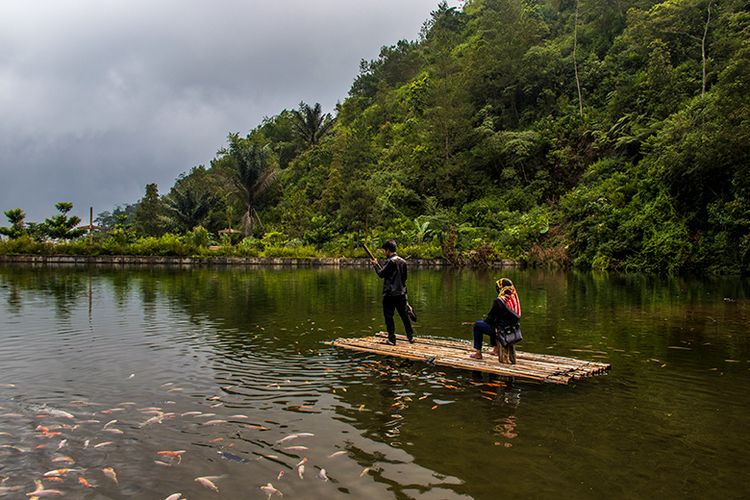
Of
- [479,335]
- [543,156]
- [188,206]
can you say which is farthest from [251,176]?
[479,335]

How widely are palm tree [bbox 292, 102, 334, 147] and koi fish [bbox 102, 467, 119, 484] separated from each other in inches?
2756

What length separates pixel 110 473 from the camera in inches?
191

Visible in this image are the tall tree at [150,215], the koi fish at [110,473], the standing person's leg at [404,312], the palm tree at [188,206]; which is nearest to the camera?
the koi fish at [110,473]

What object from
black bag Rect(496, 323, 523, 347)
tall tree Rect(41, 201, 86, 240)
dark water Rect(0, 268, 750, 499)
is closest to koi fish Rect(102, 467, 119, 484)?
dark water Rect(0, 268, 750, 499)

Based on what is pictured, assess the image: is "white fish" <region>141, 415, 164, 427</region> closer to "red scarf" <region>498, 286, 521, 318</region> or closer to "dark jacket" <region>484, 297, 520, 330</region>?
"dark jacket" <region>484, 297, 520, 330</region>

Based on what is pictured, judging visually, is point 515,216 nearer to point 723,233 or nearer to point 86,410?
point 723,233

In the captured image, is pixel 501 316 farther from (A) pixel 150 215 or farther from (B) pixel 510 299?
(A) pixel 150 215

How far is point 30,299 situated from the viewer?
59.2 feet

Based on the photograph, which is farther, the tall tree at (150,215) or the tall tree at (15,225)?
the tall tree at (150,215)

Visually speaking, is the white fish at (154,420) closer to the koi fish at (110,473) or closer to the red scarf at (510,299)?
the koi fish at (110,473)

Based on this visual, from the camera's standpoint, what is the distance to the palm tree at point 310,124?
73.1 meters

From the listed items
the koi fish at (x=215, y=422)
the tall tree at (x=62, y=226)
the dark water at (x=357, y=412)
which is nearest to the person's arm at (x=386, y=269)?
the dark water at (x=357, y=412)

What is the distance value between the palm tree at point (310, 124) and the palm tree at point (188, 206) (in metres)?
20.1

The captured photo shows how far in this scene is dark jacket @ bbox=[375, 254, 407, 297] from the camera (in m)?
10.3
